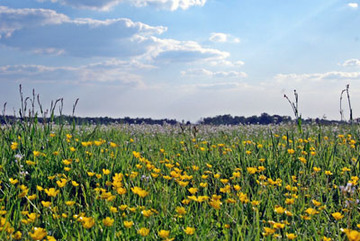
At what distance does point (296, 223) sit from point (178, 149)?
3165 millimetres

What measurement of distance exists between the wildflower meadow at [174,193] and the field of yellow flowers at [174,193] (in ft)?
0.04

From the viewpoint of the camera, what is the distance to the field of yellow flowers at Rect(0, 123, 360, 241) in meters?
2.93

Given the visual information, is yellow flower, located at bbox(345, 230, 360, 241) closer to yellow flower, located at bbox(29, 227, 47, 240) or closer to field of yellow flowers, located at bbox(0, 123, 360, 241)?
field of yellow flowers, located at bbox(0, 123, 360, 241)

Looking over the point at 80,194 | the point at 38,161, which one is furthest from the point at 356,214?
the point at 38,161

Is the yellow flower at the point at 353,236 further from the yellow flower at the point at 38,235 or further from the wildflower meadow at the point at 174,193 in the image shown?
the yellow flower at the point at 38,235

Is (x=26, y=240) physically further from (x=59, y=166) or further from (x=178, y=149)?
(x=178, y=149)

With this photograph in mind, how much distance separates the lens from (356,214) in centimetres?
365

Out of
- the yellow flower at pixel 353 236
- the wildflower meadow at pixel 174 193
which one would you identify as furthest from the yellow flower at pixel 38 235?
the yellow flower at pixel 353 236

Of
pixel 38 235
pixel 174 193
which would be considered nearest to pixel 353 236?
pixel 38 235

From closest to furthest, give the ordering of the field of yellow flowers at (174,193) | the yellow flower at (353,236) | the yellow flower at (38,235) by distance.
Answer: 1. the yellow flower at (353,236)
2. the yellow flower at (38,235)
3. the field of yellow flowers at (174,193)

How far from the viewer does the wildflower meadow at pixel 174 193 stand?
9.62 ft

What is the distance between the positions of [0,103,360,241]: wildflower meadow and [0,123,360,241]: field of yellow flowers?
0.01 m

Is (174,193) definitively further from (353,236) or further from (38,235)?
(353,236)

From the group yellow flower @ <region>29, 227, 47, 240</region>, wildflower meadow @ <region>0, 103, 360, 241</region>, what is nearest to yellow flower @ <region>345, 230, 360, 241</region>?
wildflower meadow @ <region>0, 103, 360, 241</region>
